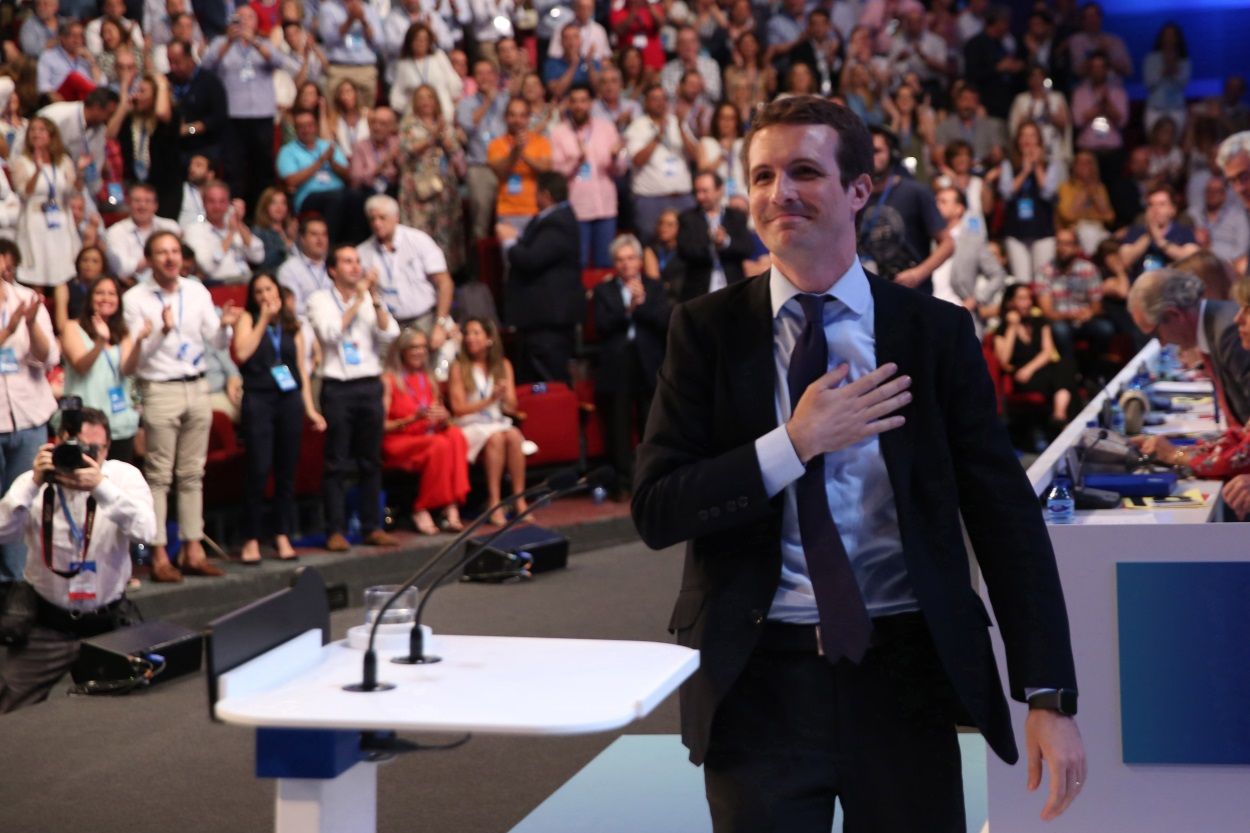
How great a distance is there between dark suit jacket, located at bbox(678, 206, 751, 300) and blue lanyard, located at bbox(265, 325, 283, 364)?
2.99 metres

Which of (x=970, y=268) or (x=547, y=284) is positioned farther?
(x=970, y=268)

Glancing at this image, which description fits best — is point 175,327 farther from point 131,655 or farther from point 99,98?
point 99,98

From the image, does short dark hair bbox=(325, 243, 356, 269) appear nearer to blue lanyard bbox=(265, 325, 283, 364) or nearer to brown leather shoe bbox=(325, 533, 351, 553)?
blue lanyard bbox=(265, 325, 283, 364)

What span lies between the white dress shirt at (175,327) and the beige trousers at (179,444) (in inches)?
2.3

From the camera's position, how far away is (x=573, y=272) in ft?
34.3

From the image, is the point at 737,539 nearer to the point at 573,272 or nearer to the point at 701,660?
the point at 701,660

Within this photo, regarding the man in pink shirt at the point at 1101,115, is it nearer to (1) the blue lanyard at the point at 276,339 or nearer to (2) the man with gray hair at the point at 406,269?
(2) the man with gray hair at the point at 406,269

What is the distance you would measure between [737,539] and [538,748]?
10.6 feet

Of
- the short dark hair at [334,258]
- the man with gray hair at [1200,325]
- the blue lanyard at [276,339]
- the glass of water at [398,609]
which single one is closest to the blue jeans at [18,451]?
the blue lanyard at [276,339]

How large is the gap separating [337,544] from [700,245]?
3.29 metres

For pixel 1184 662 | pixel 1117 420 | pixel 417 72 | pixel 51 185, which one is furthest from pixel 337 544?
pixel 1184 662

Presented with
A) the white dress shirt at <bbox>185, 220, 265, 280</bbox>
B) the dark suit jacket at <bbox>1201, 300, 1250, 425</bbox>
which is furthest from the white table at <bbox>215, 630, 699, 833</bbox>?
the white dress shirt at <bbox>185, 220, 265, 280</bbox>

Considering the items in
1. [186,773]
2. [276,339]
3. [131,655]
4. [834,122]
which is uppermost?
[834,122]

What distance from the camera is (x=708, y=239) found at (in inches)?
407
